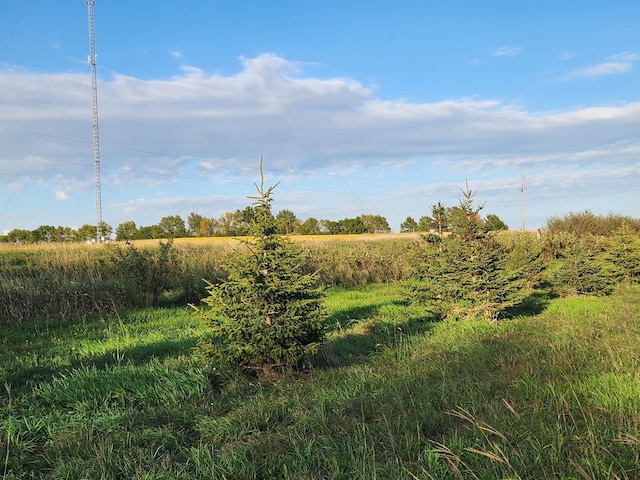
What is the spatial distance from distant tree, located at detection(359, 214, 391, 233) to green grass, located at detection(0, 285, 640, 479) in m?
64.7

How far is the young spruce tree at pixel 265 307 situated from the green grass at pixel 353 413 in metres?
0.31

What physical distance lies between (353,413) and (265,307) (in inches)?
78.7

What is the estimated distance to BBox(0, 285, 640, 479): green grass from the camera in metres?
3.26

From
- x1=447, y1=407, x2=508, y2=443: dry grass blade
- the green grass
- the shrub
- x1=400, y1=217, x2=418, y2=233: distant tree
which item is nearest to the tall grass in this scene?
the green grass

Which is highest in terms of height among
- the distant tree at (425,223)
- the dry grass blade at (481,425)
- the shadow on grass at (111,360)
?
the distant tree at (425,223)

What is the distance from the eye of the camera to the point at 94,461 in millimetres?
3539

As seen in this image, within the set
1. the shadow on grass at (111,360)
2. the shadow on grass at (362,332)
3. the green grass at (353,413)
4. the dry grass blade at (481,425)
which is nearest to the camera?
the dry grass blade at (481,425)

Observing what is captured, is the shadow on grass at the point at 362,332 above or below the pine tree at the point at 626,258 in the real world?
below

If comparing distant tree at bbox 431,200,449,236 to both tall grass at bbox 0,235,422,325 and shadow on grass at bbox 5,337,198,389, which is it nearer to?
tall grass at bbox 0,235,422,325

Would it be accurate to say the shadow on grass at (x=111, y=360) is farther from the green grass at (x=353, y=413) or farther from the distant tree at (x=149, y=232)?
the distant tree at (x=149, y=232)

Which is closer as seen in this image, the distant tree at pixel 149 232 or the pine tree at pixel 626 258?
the pine tree at pixel 626 258

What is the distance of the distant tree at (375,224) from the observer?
236 feet

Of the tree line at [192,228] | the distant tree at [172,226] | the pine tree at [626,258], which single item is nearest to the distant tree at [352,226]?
the tree line at [192,228]

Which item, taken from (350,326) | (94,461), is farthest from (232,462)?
(350,326)
